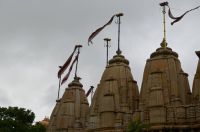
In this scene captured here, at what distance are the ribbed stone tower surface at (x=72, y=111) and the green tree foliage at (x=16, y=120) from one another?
320 cm

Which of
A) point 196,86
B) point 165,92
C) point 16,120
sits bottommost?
point 16,120

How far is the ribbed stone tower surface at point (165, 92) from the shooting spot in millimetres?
37156

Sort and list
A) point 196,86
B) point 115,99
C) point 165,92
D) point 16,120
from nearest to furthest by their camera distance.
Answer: point 196,86 → point 165,92 → point 115,99 → point 16,120

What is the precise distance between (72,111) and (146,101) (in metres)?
11.3

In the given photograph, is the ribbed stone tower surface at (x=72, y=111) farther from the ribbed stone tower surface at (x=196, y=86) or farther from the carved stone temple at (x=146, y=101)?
the ribbed stone tower surface at (x=196, y=86)

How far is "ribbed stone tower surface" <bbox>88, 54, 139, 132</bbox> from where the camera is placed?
40.6 meters

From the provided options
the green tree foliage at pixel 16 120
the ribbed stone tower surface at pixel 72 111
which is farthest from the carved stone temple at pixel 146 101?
the green tree foliage at pixel 16 120

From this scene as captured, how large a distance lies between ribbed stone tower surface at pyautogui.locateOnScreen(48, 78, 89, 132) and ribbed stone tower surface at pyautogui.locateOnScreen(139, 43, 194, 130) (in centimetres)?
875

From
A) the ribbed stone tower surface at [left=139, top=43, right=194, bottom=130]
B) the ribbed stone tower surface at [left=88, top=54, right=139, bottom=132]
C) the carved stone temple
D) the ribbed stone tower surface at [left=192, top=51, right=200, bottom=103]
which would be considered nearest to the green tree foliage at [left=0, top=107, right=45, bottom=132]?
the carved stone temple

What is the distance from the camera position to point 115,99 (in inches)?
1668

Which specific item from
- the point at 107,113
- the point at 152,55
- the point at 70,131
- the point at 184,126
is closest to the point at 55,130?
the point at 70,131

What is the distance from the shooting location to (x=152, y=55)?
4306 centimetres

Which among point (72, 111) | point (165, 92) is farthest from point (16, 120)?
point (165, 92)

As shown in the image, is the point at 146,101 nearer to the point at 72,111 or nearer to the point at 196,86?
the point at 196,86
